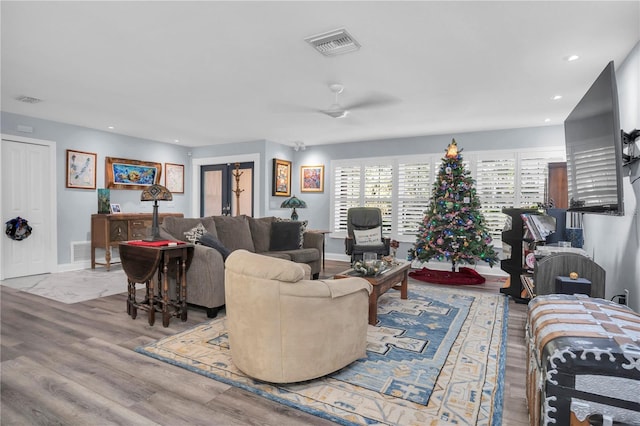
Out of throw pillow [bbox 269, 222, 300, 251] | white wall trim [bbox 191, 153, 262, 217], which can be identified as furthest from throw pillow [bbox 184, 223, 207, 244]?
white wall trim [bbox 191, 153, 262, 217]

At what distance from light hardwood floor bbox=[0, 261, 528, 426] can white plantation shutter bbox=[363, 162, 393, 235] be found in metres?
3.60

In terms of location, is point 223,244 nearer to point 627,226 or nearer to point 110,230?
point 110,230

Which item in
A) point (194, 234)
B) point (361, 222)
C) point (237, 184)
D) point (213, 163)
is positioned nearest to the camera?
point (194, 234)

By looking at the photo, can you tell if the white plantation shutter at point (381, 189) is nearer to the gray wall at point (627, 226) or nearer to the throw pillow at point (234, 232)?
the throw pillow at point (234, 232)

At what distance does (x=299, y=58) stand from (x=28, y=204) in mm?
4908

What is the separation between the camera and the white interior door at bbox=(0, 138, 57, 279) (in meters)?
4.97

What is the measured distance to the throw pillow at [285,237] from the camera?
198 inches

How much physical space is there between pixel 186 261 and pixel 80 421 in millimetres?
1705

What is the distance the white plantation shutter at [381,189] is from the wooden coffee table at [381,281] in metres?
2.69

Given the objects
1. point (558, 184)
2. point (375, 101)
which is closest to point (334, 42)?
point (375, 101)

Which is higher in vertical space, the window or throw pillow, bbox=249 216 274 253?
the window

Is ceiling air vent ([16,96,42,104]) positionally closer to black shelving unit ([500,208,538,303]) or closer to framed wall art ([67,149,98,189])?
framed wall art ([67,149,98,189])

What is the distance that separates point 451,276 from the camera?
529 cm

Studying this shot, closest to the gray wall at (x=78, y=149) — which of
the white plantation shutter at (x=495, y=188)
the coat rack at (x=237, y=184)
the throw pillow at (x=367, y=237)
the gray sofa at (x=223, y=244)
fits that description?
the coat rack at (x=237, y=184)
